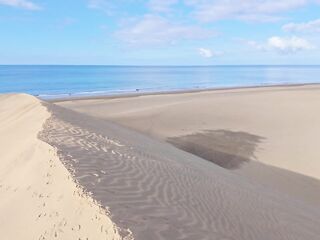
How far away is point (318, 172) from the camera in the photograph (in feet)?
40.8

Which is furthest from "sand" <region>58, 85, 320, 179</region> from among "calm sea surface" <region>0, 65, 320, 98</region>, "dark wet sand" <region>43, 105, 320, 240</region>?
"calm sea surface" <region>0, 65, 320, 98</region>

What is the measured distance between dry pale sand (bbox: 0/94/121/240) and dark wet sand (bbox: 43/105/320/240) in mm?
169

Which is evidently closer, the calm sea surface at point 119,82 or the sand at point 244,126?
the sand at point 244,126

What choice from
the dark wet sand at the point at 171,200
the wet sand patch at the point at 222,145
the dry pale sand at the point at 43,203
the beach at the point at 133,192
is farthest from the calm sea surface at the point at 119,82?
the dark wet sand at the point at 171,200

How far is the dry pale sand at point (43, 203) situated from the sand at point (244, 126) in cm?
761

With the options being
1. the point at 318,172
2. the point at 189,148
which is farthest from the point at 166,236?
the point at 189,148

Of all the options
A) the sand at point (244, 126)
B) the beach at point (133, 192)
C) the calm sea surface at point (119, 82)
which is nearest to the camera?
the beach at point (133, 192)

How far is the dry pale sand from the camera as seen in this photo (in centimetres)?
445

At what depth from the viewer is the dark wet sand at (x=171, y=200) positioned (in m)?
4.65

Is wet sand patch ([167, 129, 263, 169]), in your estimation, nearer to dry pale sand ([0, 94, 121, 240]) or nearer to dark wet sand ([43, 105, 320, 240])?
dark wet sand ([43, 105, 320, 240])

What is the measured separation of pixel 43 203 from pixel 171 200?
156 cm

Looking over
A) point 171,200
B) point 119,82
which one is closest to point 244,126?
point 171,200

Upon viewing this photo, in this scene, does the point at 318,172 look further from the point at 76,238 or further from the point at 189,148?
the point at 76,238

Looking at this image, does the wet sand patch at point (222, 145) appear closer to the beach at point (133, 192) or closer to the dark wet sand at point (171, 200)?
the beach at point (133, 192)
